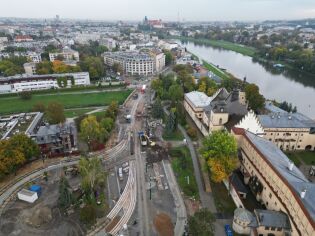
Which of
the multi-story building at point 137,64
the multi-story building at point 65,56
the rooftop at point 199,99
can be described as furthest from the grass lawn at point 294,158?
the multi-story building at point 65,56

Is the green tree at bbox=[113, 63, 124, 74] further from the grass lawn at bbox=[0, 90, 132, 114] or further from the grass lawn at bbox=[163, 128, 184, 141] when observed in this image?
the grass lawn at bbox=[163, 128, 184, 141]

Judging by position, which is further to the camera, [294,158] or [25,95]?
[25,95]

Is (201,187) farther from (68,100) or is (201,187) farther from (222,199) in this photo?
(68,100)

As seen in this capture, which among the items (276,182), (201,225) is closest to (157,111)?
(276,182)

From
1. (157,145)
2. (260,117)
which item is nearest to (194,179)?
(157,145)

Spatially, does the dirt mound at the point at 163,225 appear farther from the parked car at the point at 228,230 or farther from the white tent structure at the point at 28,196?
the white tent structure at the point at 28,196

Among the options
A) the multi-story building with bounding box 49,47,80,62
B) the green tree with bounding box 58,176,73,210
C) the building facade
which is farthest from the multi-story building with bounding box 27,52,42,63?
the green tree with bounding box 58,176,73,210

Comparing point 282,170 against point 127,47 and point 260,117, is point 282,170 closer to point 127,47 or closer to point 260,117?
point 260,117
